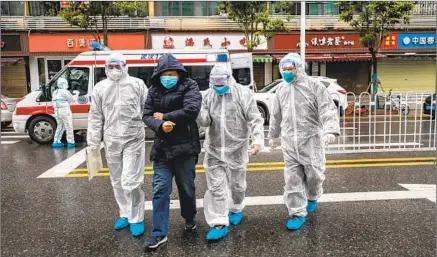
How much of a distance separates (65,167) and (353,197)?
4954mm

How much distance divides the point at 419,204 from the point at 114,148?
360cm

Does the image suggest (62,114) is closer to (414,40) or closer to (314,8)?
(314,8)

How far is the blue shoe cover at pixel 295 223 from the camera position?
439cm

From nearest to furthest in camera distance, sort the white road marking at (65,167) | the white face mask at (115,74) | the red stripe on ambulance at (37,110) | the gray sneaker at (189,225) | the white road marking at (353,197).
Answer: the white face mask at (115,74)
the gray sneaker at (189,225)
the white road marking at (353,197)
the white road marking at (65,167)
the red stripe on ambulance at (37,110)

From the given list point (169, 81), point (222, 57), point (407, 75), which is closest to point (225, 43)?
point (407, 75)

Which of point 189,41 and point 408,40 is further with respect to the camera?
point 408,40

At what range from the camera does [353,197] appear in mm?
5512

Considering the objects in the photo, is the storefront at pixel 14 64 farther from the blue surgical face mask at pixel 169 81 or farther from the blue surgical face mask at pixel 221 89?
the blue surgical face mask at pixel 221 89

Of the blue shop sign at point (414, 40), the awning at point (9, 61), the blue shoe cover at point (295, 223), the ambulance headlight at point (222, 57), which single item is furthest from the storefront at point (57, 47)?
the blue shoe cover at point (295, 223)

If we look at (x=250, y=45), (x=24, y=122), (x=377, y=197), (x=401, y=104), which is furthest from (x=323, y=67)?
(x=377, y=197)

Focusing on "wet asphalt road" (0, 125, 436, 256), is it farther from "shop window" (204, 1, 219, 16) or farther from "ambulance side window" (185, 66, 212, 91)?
"shop window" (204, 1, 219, 16)

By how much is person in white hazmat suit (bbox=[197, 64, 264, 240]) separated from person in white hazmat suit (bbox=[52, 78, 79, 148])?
253 inches

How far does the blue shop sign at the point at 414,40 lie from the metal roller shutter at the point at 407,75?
33.2 inches

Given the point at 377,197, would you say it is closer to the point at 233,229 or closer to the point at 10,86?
the point at 233,229
